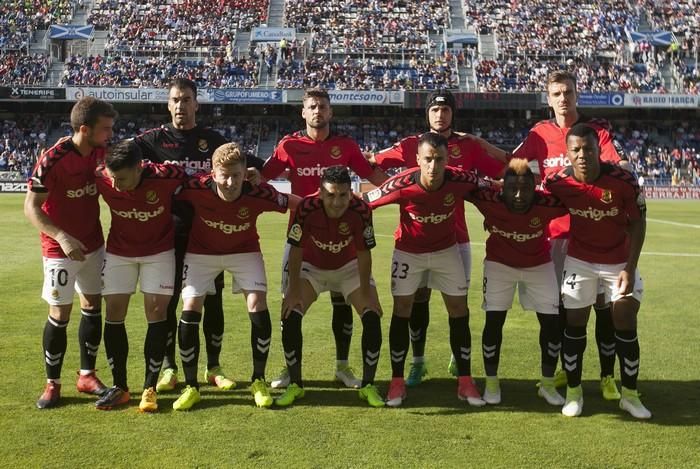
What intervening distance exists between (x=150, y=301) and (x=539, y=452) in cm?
324

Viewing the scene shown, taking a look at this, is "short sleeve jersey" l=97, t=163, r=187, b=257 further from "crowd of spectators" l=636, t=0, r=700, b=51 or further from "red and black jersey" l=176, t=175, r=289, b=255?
"crowd of spectators" l=636, t=0, r=700, b=51

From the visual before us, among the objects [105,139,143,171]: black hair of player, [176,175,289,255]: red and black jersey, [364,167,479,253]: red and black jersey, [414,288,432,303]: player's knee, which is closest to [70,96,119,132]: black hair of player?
[105,139,143,171]: black hair of player

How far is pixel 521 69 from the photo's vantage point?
45.4 metres

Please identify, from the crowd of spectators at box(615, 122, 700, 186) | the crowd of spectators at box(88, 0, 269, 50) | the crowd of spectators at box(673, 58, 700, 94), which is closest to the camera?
the crowd of spectators at box(615, 122, 700, 186)

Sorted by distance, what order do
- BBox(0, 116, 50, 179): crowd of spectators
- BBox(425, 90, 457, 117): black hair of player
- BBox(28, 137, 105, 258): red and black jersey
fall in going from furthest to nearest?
BBox(0, 116, 50, 179): crowd of spectators
BBox(425, 90, 457, 117): black hair of player
BBox(28, 137, 105, 258): red and black jersey

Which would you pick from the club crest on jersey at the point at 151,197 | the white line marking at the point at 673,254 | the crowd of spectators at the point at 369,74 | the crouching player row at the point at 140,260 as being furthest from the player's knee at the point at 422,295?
the crowd of spectators at the point at 369,74

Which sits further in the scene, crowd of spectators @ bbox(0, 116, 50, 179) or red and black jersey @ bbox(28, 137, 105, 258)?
crowd of spectators @ bbox(0, 116, 50, 179)

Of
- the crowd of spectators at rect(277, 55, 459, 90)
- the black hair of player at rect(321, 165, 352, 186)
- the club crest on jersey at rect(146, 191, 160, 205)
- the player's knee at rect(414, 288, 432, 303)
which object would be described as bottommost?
the player's knee at rect(414, 288, 432, 303)

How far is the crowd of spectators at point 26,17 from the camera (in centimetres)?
4834

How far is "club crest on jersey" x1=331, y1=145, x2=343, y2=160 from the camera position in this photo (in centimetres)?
668

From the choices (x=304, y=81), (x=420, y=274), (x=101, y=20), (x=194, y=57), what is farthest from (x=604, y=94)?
(x=420, y=274)

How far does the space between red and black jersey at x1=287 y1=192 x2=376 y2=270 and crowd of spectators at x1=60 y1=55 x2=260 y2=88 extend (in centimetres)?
3992

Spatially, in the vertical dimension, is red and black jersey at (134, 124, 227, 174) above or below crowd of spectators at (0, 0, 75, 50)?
below

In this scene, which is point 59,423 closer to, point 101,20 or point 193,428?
point 193,428
